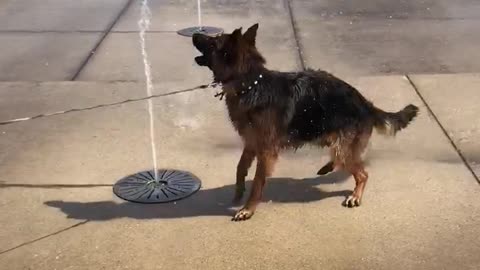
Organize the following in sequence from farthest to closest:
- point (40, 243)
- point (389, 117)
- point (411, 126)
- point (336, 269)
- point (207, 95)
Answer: point (207, 95), point (411, 126), point (389, 117), point (40, 243), point (336, 269)

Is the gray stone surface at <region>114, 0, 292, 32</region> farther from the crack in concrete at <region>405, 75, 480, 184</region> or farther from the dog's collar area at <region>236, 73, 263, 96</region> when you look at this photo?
the dog's collar area at <region>236, 73, 263, 96</region>

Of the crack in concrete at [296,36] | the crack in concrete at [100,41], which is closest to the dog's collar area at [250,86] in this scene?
the crack in concrete at [296,36]

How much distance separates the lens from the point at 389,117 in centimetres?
490

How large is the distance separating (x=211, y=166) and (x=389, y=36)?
4616 mm

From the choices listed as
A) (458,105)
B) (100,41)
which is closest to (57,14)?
(100,41)

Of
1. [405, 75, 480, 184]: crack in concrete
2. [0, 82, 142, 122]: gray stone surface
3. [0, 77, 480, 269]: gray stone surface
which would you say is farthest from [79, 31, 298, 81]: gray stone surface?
[405, 75, 480, 184]: crack in concrete

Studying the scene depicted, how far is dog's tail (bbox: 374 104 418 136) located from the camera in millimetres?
4836

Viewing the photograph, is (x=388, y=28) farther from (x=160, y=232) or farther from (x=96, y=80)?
(x=160, y=232)

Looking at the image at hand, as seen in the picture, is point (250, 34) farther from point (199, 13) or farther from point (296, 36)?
point (199, 13)

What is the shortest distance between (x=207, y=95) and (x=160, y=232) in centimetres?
282

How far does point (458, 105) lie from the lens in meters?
6.54

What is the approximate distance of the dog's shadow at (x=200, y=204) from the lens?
4.65 metres

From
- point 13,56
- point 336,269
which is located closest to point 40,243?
point 336,269

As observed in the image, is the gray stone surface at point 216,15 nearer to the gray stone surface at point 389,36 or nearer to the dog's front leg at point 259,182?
the gray stone surface at point 389,36
